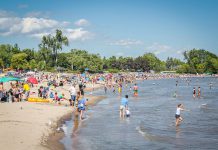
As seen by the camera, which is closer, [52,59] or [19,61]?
[19,61]

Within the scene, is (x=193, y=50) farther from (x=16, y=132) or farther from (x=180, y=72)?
(x=16, y=132)

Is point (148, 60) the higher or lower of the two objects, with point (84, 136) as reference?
higher

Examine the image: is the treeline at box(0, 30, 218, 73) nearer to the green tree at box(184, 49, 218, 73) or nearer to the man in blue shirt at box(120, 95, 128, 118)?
the green tree at box(184, 49, 218, 73)

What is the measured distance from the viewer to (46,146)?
15000 mm

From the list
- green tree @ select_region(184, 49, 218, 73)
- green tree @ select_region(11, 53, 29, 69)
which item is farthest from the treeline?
green tree @ select_region(184, 49, 218, 73)

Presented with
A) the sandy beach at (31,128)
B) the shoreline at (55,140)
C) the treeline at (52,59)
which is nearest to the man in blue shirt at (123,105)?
the sandy beach at (31,128)

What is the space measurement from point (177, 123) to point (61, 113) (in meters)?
9.10

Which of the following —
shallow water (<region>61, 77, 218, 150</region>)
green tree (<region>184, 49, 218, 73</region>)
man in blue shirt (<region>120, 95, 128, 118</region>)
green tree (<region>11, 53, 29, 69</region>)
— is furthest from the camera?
green tree (<region>184, 49, 218, 73</region>)

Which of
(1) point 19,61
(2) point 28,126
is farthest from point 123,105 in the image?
(1) point 19,61

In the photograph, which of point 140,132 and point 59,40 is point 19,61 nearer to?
point 59,40

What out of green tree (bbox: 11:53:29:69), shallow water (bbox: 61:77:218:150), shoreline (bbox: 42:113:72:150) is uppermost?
green tree (bbox: 11:53:29:69)

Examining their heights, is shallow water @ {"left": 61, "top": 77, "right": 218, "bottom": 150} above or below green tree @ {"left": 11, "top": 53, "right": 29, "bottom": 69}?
below

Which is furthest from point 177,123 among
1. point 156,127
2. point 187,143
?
point 187,143

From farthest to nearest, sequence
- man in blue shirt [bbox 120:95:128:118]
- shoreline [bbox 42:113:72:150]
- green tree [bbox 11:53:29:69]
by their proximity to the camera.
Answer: green tree [bbox 11:53:29:69], man in blue shirt [bbox 120:95:128:118], shoreline [bbox 42:113:72:150]
